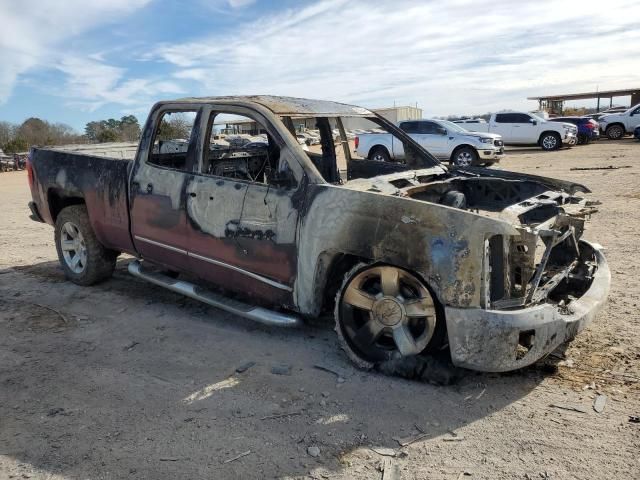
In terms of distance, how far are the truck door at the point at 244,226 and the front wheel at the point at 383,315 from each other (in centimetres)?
47

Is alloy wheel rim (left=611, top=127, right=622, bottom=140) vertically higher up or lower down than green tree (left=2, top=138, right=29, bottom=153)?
lower down

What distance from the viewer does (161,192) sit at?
4570 mm

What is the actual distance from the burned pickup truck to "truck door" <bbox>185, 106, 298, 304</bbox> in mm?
12

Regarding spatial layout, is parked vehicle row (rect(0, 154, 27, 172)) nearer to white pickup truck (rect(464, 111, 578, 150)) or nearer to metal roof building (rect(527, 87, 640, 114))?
white pickup truck (rect(464, 111, 578, 150))

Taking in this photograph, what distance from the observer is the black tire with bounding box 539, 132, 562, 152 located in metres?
23.6

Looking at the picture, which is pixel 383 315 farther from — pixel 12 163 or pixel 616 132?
pixel 616 132

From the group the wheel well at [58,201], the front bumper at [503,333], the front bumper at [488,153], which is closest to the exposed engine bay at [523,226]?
the front bumper at [503,333]

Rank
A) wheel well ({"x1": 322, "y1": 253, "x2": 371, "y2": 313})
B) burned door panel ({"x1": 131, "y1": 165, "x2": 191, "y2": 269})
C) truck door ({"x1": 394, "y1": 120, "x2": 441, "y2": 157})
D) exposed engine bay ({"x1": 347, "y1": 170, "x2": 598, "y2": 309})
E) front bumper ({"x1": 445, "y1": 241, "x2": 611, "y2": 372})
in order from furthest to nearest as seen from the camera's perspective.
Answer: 1. truck door ({"x1": 394, "y1": 120, "x2": 441, "y2": 157})
2. burned door panel ({"x1": 131, "y1": 165, "x2": 191, "y2": 269})
3. wheel well ({"x1": 322, "y1": 253, "x2": 371, "y2": 313})
4. exposed engine bay ({"x1": 347, "y1": 170, "x2": 598, "y2": 309})
5. front bumper ({"x1": 445, "y1": 241, "x2": 611, "y2": 372})

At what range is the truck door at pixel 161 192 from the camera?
444 cm

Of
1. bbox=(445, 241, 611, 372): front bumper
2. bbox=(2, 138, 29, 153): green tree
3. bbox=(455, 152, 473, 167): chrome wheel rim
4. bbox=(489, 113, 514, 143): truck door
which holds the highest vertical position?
bbox=(2, 138, 29, 153): green tree

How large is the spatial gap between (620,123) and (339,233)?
3025 cm

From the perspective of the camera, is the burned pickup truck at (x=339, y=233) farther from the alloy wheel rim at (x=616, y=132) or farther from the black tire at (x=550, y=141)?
→ the alloy wheel rim at (x=616, y=132)

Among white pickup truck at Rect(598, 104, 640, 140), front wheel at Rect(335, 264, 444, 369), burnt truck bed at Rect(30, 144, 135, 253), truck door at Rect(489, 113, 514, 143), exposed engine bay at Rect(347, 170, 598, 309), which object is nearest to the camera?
exposed engine bay at Rect(347, 170, 598, 309)

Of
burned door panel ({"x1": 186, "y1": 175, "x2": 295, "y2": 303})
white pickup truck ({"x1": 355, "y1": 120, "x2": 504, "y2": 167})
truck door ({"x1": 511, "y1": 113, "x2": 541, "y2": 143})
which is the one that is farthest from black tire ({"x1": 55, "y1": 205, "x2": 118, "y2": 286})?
truck door ({"x1": 511, "y1": 113, "x2": 541, "y2": 143})
